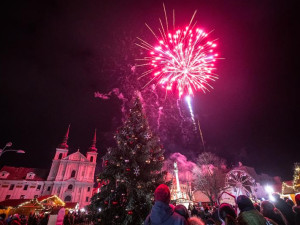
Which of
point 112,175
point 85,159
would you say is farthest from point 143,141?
point 85,159

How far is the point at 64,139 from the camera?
5353 centimetres

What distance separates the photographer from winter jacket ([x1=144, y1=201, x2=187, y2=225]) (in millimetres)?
2627

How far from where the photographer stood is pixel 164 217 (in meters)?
2.66

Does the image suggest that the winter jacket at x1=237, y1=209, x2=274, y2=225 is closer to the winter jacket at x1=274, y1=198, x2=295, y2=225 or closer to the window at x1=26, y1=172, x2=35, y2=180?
the winter jacket at x1=274, y1=198, x2=295, y2=225

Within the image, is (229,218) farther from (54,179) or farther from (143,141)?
(54,179)

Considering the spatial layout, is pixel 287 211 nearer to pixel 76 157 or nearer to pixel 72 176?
pixel 72 176

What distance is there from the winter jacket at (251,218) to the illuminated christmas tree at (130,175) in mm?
5624

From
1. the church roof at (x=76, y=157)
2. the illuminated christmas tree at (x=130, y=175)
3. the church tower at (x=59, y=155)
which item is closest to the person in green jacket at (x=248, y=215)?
the illuminated christmas tree at (x=130, y=175)

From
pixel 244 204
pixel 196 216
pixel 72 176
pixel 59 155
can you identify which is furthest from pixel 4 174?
pixel 244 204

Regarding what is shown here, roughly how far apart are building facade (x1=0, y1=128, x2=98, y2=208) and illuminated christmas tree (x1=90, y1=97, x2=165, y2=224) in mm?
42534

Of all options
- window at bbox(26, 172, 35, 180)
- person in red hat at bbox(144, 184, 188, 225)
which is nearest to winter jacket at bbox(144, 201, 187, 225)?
person in red hat at bbox(144, 184, 188, 225)

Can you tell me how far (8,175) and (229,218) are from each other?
2478 inches

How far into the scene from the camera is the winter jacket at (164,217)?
2627mm

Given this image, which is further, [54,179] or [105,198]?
[54,179]
